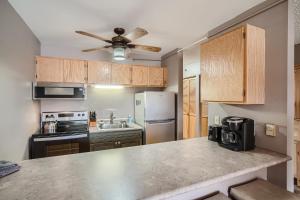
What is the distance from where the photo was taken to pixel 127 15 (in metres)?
2.04

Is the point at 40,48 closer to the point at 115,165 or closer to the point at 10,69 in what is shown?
the point at 10,69

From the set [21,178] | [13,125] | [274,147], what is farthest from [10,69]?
[274,147]

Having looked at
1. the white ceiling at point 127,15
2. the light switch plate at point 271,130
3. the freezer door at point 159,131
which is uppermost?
the white ceiling at point 127,15

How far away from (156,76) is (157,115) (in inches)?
36.2

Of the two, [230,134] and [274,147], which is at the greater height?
[230,134]

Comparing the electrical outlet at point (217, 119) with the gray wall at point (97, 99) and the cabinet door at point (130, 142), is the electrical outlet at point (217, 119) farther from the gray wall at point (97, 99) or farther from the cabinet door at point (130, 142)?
the gray wall at point (97, 99)

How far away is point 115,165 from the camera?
1.31 meters

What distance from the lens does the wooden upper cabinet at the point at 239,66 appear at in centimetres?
155

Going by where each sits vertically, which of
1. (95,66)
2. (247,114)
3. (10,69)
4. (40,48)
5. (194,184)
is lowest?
(194,184)

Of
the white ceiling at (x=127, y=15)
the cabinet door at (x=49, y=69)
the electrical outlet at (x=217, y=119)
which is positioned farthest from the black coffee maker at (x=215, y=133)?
the cabinet door at (x=49, y=69)

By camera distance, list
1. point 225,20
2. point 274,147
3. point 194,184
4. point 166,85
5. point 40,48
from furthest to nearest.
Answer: point 166,85, point 40,48, point 225,20, point 274,147, point 194,184

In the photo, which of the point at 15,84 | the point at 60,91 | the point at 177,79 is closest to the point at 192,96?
the point at 177,79

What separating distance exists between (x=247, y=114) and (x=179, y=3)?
4.57ft

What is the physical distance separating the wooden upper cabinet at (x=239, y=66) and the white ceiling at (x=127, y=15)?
1.36ft
